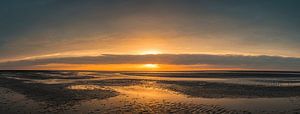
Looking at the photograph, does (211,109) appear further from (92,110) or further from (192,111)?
(92,110)

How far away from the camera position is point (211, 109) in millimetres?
22188

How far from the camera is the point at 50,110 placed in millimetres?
21109

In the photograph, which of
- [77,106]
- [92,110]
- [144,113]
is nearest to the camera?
[144,113]

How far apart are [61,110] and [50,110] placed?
2.66 feet

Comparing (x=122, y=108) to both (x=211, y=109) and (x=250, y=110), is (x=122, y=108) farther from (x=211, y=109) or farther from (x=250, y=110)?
(x=250, y=110)

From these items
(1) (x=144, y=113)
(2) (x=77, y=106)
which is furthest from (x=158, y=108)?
(2) (x=77, y=106)

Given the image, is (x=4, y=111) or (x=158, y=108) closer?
(x=4, y=111)

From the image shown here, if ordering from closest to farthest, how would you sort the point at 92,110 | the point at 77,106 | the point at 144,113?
the point at 144,113, the point at 92,110, the point at 77,106

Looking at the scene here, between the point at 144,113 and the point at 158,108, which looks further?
the point at 158,108

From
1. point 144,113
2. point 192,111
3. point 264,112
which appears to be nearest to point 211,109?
point 192,111

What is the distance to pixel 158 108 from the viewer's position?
73.4ft

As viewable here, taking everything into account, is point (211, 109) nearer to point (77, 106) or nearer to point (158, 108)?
point (158, 108)

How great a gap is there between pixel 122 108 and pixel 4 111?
831 cm

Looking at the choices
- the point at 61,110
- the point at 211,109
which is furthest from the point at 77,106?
the point at 211,109
